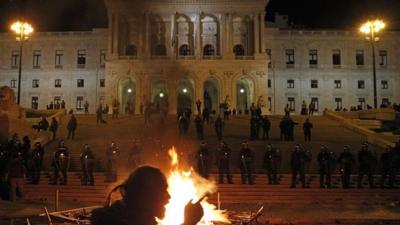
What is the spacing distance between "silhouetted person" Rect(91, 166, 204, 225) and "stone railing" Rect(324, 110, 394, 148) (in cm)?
2535

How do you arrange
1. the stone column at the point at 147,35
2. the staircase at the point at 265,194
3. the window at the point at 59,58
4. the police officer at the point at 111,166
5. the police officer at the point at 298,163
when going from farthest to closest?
the window at the point at 59,58
the stone column at the point at 147,35
the police officer at the point at 111,166
the police officer at the point at 298,163
the staircase at the point at 265,194

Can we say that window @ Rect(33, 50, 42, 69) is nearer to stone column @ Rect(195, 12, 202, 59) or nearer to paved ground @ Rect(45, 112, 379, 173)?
stone column @ Rect(195, 12, 202, 59)

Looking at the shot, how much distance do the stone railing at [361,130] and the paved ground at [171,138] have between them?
45 centimetres

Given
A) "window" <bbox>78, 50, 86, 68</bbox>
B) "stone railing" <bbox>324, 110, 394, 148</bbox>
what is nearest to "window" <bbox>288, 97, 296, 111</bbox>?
"stone railing" <bbox>324, 110, 394, 148</bbox>

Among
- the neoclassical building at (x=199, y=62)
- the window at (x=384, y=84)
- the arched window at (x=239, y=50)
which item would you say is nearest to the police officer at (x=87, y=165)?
the neoclassical building at (x=199, y=62)

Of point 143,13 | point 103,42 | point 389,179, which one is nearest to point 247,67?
point 143,13

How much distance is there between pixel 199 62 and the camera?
2402 inches

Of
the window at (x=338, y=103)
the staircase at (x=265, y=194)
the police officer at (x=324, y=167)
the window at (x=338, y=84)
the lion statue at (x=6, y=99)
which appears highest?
the window at (x=338, y=84)

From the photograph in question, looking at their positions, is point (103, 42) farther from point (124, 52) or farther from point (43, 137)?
point (43, 137)

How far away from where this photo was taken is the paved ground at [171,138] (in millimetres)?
23375

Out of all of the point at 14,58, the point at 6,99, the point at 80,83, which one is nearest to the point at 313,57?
the point at 80,83

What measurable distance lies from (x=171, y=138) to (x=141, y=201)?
948 inches

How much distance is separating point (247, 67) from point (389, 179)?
142 ft

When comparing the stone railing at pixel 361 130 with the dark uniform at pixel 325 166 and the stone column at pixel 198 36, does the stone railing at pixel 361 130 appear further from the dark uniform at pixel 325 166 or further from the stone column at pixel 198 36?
the stone column at pixel 198 36
